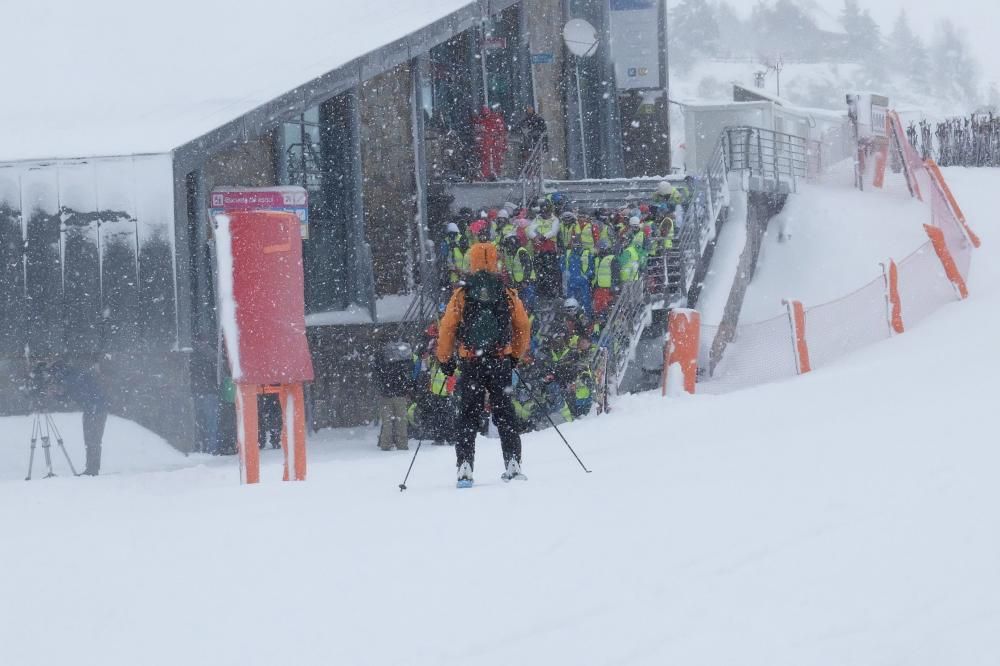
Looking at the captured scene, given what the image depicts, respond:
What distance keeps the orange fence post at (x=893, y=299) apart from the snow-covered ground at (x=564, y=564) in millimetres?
7176

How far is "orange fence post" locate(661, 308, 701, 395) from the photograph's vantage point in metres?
15.4

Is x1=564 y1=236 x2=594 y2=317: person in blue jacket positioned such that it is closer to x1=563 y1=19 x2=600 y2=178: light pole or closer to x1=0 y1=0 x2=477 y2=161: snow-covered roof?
x1=0 y1=0 x2=477 y2=161: snow-covered roof

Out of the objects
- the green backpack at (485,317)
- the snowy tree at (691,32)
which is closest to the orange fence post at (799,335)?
the green backpack at (485,317)

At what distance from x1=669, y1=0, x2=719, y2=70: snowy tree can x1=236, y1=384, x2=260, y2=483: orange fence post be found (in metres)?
122

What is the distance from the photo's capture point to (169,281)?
1441cm

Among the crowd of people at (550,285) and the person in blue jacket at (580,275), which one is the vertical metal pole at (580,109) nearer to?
the crowd of people at (550,285)

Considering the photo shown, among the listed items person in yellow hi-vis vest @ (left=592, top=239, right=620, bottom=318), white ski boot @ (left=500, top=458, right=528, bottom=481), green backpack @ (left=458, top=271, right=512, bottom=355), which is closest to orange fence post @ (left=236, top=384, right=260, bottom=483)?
green backpack @ (left=458, top=271, right=512, bottom=355)

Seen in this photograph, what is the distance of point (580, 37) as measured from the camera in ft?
81.8

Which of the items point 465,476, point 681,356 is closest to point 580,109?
point 681,356

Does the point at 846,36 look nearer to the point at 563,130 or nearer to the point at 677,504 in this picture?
the point at 563,130

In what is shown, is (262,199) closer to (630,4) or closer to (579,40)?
(579,40)

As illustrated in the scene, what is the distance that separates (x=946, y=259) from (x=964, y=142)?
2148 centimetres

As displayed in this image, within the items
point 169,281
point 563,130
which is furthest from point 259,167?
point 563,130

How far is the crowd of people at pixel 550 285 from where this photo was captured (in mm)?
14906
